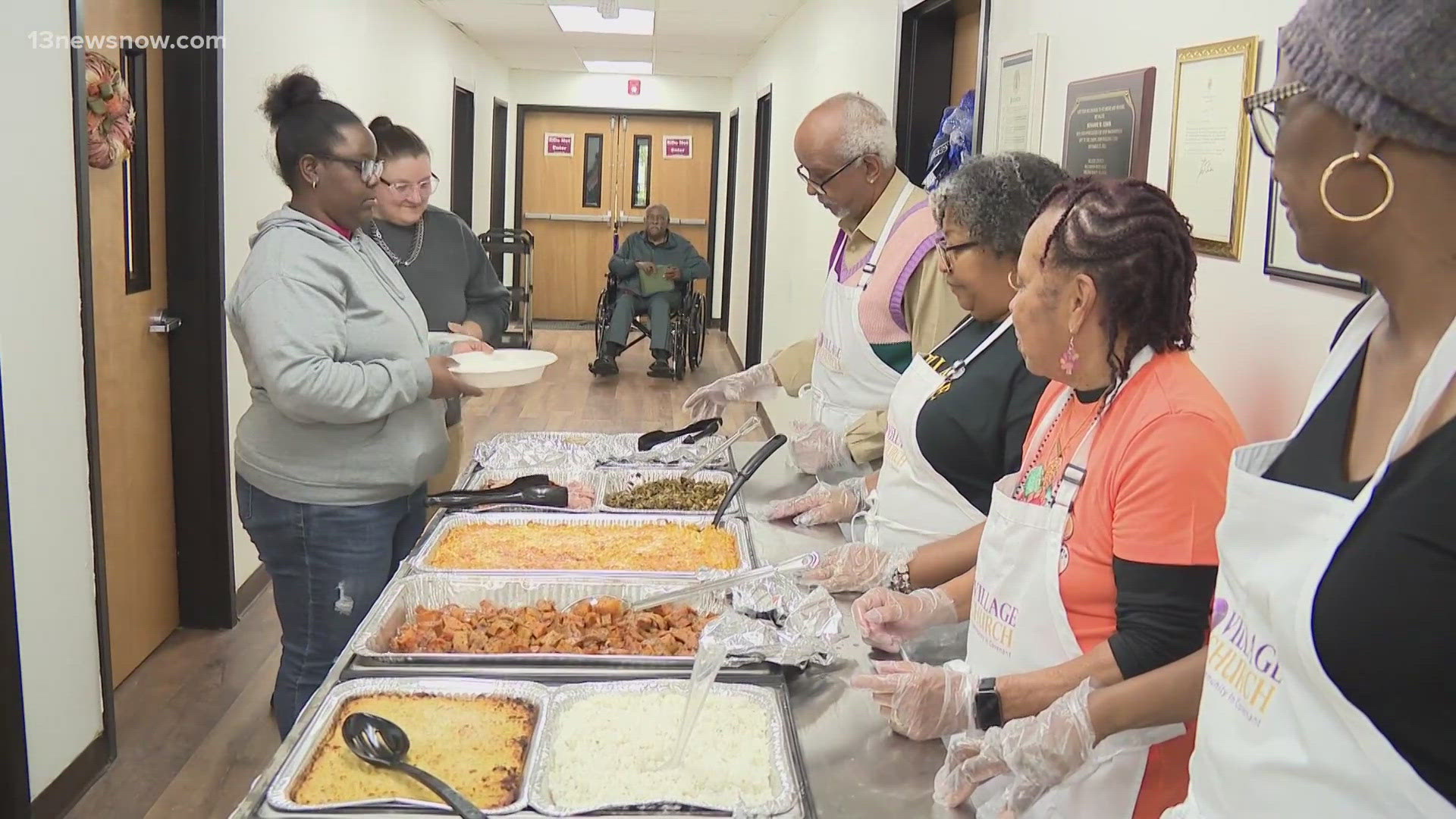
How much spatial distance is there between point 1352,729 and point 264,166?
13.2 feet

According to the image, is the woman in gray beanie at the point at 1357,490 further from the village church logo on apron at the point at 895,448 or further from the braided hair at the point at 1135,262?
the village church logo on apron at the point at 895,448

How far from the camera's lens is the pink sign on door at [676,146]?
11.2 meters

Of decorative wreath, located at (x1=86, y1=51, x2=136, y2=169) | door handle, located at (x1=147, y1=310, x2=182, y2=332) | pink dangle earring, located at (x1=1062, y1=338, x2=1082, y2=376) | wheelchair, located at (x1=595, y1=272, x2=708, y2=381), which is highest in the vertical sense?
decorative wreath, located at (x1=86, y1=51, x2=136, y2=169)

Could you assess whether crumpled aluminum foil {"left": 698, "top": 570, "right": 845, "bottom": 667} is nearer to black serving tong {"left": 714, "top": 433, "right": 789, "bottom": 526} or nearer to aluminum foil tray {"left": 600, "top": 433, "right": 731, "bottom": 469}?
black serving tong {"left": 714, "top": 433, "right": 789, "bottom": 526}

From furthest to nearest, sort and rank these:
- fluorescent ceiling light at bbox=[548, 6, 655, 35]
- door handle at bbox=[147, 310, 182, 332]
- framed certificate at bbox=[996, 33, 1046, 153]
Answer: fluorescent ceiling light at bbox=[548, 6, 655, 35] → door handle at bbox=[147, 310, 182, 332] → framed certificate at bbox=[996, 33, 1046, 153]

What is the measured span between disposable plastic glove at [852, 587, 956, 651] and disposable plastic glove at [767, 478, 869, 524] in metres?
0.56

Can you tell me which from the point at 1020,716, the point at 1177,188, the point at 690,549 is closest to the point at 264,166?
the point at 690,549

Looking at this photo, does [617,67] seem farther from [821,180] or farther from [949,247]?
[949,247]

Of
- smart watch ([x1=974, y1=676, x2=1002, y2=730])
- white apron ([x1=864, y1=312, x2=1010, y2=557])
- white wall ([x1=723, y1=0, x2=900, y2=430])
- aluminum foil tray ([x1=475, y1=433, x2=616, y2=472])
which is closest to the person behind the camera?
smart watch ([x1=974, y1=676, x2=1002, y2=730])

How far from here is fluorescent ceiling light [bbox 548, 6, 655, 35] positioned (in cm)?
690

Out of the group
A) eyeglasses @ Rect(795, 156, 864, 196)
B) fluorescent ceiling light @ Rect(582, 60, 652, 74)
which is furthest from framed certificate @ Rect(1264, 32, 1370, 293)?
fluorescent ceiling light @ Rect(582, 60, 652, 74)

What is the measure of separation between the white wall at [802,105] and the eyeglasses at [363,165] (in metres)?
2.06

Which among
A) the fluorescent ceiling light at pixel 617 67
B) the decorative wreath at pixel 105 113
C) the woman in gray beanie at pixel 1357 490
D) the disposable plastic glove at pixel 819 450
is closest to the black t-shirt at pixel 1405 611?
the woman in gray beanie at pixel 1357 490

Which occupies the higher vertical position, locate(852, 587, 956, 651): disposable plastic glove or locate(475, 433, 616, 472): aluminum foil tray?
locate(852, 587, 956, 651): disposable plastic glove
